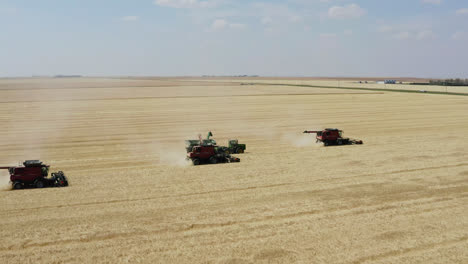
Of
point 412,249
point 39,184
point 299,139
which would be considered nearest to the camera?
point 412,249

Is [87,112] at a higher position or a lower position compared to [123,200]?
higher

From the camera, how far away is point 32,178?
2628cm

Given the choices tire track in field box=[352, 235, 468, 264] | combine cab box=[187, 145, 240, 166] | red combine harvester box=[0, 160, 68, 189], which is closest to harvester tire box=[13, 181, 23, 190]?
red combine harvester box=[0, 160, 68, 189]

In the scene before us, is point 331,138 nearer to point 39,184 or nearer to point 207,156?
point 207,156

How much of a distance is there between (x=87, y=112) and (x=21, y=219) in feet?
181

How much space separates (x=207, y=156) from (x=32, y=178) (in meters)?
12.3

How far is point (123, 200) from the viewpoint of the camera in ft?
76.2

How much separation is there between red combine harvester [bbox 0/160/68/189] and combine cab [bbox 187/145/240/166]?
31.3ft

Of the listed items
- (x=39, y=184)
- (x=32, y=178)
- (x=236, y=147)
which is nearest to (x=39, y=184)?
(x=39, y=184)

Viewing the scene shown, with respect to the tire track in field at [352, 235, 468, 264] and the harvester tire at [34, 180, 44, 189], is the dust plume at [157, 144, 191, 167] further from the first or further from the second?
the tire track in field at [352, 235, 468, 264]

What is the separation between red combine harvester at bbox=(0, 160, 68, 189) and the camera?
2614 centimetres

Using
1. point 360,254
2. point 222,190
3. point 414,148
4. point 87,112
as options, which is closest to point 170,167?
point 222,190

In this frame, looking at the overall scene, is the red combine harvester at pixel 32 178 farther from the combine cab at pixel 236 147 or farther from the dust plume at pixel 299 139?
the dust plume at pixel 299 139

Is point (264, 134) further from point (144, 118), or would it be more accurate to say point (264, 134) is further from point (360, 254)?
point (360, 254)
